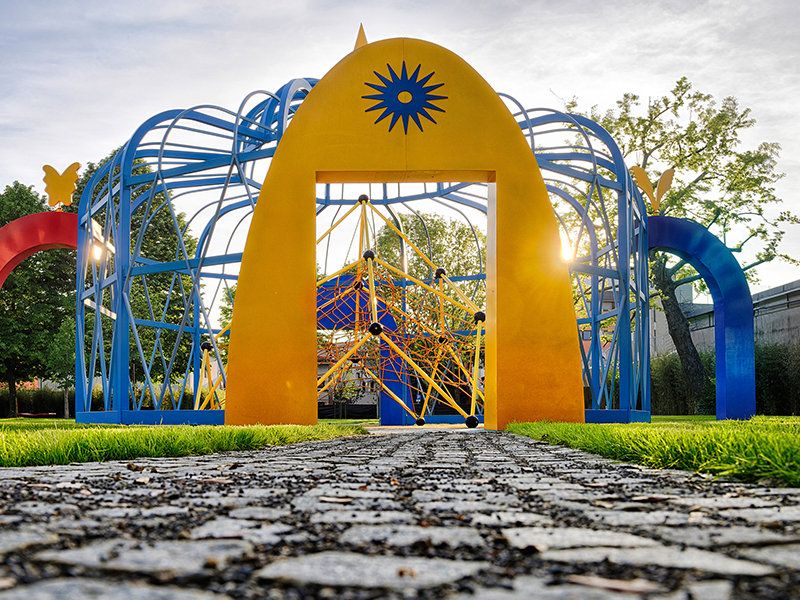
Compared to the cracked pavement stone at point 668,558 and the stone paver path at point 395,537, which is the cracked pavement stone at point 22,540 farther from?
the cracked pavement stone at point 668,558

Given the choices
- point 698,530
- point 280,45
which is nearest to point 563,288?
point 280,45

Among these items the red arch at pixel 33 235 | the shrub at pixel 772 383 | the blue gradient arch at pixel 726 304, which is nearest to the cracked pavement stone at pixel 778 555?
the blue gradient arch at pixel 726 304

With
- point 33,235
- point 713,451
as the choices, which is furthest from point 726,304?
point 33,235

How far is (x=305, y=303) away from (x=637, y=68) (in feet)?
19.7

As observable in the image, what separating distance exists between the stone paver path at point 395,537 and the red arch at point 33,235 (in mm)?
12286

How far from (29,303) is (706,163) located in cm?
2655

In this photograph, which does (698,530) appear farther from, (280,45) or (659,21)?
(659,21)

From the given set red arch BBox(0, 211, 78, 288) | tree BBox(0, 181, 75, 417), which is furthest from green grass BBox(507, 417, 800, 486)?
tree BBox(0, 181, 75, 417)

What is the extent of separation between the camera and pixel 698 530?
172 cm

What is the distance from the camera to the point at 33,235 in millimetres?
13562

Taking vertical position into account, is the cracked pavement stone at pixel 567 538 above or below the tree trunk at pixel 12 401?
above

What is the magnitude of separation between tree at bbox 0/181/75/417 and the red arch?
1320cm

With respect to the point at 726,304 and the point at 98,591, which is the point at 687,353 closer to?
the point at 726,304

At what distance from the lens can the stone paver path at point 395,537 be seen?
120 centimetres
